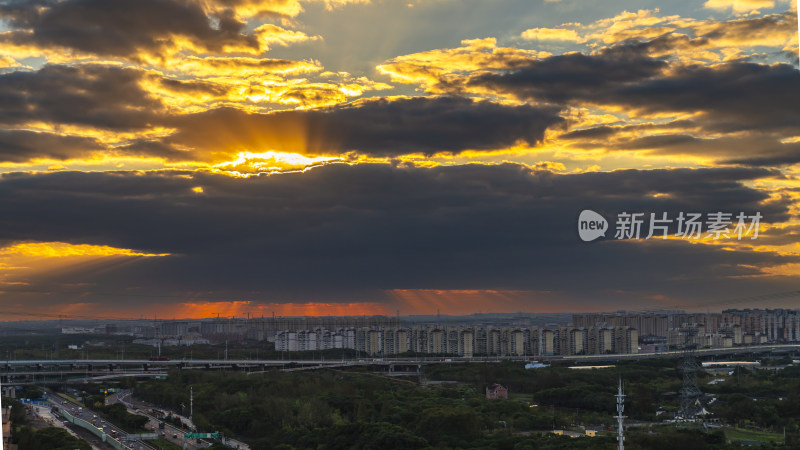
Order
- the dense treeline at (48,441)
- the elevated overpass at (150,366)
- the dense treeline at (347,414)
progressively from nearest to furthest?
1. the dense treeline at (48,441)
2. the dense treeline at (347,414)
3. the elevated overpass at (150,366)

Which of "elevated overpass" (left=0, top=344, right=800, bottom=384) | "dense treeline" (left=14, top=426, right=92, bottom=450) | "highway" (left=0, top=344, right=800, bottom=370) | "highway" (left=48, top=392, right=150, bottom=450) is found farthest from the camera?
"highway" (left=0, top=344, right=800, bottom=370)

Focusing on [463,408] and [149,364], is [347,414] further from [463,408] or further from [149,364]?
[149,364]

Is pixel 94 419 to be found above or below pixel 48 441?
below

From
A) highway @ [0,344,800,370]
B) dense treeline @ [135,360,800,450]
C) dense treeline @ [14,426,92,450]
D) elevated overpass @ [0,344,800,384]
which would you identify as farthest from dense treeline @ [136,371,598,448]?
highway @ [0,344,800,370]

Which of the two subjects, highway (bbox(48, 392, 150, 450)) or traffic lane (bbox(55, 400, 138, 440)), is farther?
traffic lane (bbox(55, 400, 138, 440))

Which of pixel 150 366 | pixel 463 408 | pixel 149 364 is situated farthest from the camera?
pixel 150 366

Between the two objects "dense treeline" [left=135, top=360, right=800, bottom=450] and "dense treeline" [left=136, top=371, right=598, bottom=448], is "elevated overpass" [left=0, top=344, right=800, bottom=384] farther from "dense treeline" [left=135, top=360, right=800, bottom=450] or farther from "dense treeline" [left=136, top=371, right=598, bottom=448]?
"dense treeline" [left=136, top=371, right=598, bottom=448]

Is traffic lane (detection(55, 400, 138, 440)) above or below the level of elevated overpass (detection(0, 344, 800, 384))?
above

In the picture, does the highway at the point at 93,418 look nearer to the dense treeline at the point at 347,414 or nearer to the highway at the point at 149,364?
the dense treeline at the point at 347,414

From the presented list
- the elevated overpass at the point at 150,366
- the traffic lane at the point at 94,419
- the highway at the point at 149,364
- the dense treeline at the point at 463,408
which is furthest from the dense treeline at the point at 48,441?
the highway at the point at 149,364

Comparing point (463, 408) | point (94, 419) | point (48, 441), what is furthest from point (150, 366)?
point (463, 408)

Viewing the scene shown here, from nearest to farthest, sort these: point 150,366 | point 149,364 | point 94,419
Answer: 1. point 94,419
2. point 149,364
3. point 150,366

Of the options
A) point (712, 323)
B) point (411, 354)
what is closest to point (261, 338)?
point (411, 354)
